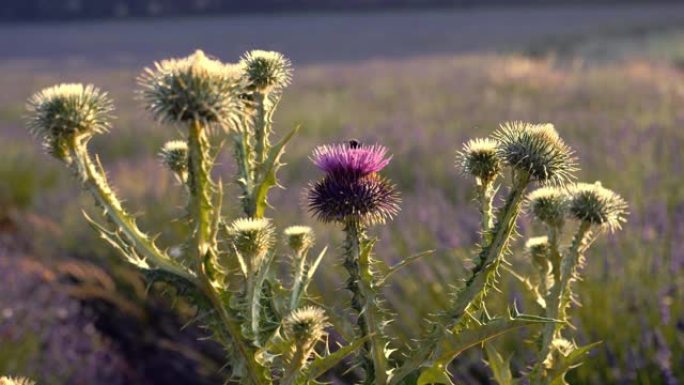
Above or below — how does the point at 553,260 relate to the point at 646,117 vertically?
below

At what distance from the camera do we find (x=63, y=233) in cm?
516

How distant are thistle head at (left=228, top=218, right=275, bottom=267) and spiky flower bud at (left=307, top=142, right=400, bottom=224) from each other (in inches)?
4.1

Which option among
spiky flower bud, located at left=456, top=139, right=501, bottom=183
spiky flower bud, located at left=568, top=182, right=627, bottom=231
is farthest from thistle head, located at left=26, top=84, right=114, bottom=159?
spiky flower bud, located at left=568, top=182, right=627, bottom=231

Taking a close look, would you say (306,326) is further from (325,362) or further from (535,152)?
(535,152)

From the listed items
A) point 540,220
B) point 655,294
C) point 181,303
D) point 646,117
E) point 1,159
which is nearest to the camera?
point 540,220

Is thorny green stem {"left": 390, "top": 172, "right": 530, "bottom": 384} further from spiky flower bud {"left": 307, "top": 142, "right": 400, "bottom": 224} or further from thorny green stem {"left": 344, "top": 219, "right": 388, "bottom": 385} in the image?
spiky flower bud {"left": 307, "top": 142, "right": 400, "bottom": 224}

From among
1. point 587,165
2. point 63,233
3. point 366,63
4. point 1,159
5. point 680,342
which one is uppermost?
point 366,63

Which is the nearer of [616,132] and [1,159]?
[616,132]

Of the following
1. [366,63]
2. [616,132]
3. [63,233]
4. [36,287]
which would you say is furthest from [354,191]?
[366,63]

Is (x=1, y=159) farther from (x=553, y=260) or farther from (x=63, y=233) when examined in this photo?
(x=553, y=260)

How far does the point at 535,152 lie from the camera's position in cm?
120

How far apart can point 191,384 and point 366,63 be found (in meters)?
10.7

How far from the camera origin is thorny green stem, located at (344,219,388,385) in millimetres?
1220

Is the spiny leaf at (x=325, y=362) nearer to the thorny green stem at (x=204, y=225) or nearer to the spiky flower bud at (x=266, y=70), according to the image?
the thorny green stem at (x=204, y=225)
